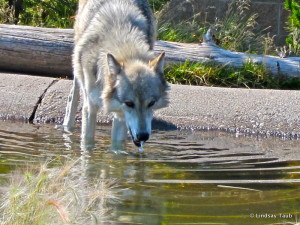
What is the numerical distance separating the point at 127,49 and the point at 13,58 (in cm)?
338

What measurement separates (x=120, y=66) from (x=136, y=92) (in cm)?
30

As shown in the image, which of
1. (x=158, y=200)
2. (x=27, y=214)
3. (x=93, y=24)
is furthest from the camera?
(x=93, y=24)

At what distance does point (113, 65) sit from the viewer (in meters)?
6.09

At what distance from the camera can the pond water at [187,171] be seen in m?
4.70

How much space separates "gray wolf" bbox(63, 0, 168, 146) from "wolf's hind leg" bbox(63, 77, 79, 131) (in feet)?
2.20

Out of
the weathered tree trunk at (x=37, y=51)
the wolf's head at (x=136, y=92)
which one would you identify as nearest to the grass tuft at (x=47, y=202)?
the wolf's head at (x=136, y=92)

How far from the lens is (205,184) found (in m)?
5.55

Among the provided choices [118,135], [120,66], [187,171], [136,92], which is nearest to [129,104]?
[136,92]

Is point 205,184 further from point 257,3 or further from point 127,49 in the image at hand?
point 257,3

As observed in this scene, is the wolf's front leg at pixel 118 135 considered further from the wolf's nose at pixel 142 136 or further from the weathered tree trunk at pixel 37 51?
the weathered tree trunk at pixel 37 51

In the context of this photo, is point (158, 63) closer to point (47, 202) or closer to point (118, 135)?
point (118, 135)

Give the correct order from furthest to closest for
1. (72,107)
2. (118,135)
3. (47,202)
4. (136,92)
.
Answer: (72,107) < (118,135) < (136,92) < (47,202)

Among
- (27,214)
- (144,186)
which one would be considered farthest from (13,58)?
(27,214)

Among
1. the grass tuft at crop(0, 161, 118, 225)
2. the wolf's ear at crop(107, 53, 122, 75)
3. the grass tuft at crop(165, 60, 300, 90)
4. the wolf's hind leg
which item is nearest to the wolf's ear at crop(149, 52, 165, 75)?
the wolf's ear at crop(107, 53, 122, 75)
